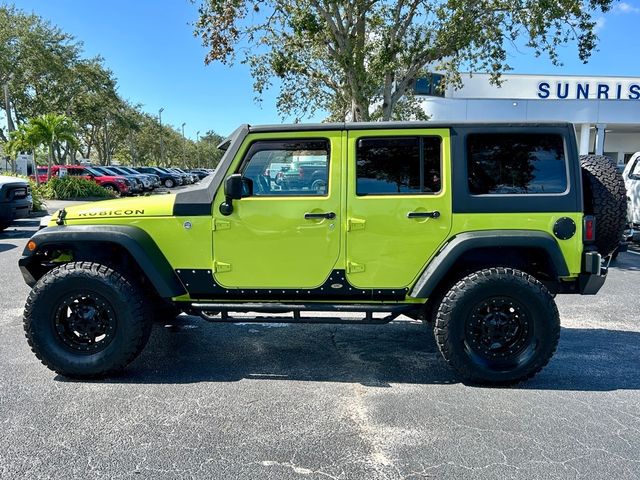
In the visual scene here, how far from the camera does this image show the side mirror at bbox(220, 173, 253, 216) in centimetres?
351

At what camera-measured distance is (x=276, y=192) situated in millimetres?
3686

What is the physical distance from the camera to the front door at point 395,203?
359 centimetres

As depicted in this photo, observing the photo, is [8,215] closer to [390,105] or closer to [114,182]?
[390,105]

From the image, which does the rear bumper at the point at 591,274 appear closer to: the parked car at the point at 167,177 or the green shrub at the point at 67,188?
the green shrub at the point at 67,188

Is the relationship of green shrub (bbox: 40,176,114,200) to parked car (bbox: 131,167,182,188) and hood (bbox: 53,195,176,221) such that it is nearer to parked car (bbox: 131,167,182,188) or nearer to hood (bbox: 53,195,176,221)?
parked car (bbox: 131,167,182,188)

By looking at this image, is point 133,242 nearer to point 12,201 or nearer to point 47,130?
point 12,201

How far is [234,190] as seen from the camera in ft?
11.5

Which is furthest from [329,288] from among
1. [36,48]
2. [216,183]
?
[36,48]

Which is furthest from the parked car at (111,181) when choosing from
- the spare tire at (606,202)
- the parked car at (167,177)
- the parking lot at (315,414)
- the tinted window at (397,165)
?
the spare tire at (606,202)

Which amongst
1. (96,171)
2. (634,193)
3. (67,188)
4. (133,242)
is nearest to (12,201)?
(133,242)

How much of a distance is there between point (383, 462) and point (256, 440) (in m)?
0.76

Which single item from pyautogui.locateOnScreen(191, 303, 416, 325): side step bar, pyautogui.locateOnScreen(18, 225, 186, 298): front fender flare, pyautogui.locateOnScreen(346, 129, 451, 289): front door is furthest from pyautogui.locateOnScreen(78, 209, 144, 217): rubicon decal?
pyautogui.locateOnScreen(346, 129, 451, 289): front door

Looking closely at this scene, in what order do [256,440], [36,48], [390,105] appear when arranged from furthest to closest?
[36,48]
[390,105]
[256,440]

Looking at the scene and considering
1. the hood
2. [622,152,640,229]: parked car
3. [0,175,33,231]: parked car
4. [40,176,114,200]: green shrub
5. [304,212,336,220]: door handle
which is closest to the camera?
[304,212,336,220]: door handle
